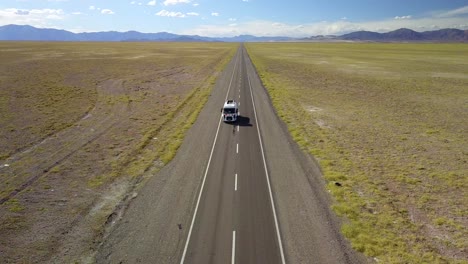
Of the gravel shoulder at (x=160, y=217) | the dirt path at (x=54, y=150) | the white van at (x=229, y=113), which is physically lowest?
the gravel shoulder at (x=160, y=217)

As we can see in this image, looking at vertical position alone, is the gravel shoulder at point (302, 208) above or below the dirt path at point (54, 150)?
below

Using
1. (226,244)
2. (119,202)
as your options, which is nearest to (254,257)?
(226,244)

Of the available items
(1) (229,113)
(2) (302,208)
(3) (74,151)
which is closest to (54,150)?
(3) (74,151)

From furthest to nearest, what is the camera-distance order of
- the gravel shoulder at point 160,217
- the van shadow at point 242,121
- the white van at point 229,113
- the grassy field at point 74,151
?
the white van at point 229,113 < the van shadow at point 242,121 < the grassy field at point 74,151 < the gravel shoulder at point 160,217

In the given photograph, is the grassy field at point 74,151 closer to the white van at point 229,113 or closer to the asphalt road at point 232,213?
the asphalt road at point 232,213

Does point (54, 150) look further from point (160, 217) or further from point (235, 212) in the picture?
point (235, 212)

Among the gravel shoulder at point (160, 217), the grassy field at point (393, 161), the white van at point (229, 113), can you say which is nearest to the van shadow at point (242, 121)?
the white van at point (229, 113)
